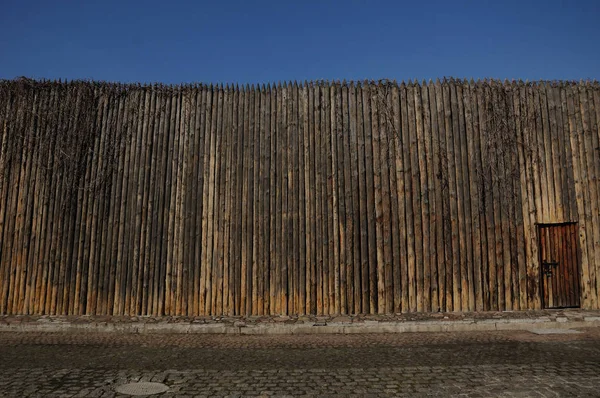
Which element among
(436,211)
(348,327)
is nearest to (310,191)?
(436,211)

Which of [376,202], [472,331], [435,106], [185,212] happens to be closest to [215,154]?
[185,212]

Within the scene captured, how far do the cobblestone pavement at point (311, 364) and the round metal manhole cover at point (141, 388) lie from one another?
4.5 inches

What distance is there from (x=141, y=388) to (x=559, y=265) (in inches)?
368

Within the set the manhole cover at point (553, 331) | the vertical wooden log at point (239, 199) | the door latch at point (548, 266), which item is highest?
the vertical wooden log at point (239, 199)

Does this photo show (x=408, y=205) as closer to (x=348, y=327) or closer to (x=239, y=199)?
(x=348, y=327)

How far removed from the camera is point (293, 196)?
966cm

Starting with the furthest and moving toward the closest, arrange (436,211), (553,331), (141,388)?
(436,211) → (553,331) → (141,388)

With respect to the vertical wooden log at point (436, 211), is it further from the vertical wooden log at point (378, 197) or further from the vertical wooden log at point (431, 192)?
the vertical wooden log at point (378, 197)

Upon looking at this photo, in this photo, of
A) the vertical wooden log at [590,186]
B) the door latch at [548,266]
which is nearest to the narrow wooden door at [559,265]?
the door latch at [548,266]

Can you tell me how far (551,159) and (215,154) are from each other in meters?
8.09

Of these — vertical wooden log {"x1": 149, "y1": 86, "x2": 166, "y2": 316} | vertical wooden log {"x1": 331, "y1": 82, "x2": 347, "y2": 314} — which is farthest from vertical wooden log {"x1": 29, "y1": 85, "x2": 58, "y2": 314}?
vertical wooden log {"x1": 331, "y1": 82, "x2": 347, "y2": 314}

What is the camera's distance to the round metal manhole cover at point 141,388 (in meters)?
4.42

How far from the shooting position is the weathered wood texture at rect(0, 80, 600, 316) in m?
9.40

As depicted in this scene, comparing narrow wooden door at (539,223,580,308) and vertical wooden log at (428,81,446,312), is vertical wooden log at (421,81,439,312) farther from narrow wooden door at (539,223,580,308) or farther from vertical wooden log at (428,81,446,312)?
narrow wooden door at (539,223,580,308)
